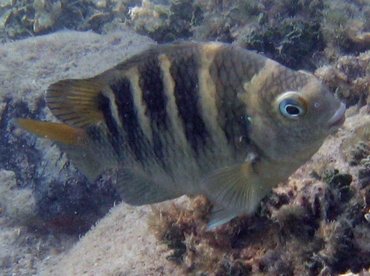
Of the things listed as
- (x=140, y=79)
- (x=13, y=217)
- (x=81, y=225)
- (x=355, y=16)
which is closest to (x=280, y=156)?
(x=140, y=79)

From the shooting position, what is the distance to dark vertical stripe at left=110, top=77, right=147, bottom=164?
227 centimetres

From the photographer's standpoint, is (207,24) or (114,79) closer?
(114,79)

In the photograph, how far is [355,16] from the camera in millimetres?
7582

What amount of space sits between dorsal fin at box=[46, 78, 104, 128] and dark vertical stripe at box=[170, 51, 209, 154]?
0.45 metres

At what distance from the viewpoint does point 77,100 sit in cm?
238

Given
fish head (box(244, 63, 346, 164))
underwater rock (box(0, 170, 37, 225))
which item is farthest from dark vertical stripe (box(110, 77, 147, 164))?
underwater rock (box(0, 170, 37, 225))

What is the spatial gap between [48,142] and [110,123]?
4.16 metres

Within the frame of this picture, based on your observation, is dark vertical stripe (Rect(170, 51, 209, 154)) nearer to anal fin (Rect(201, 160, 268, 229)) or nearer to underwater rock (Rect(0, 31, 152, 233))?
anal fin (Rect(201, 160, 268, 229))

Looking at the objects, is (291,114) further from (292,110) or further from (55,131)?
(55,131)

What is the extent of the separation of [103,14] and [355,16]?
5721mm

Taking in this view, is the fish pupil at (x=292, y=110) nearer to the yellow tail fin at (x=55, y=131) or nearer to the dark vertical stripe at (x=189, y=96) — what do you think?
the dark vertical stripe at (x=189, y=96)

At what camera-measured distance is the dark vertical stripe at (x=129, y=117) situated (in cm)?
227

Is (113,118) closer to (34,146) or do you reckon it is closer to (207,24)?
(34,146)

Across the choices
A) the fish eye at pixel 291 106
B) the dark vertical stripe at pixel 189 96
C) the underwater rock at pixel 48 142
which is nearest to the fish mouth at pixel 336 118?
the fish eye at pixel 291 106
